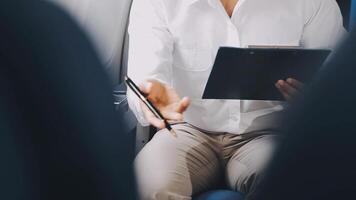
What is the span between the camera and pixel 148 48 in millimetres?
1424

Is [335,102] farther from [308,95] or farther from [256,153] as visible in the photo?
[256,153]

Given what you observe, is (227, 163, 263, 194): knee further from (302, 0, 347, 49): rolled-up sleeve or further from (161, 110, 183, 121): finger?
(302, 0, 347, 49): rolled-up sleeve

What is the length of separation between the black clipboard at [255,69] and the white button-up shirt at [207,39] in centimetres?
14

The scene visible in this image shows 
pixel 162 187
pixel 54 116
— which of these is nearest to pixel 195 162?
pixel 162 187

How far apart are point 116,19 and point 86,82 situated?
128cm

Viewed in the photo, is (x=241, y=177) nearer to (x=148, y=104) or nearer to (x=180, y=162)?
(x=180, y=162)

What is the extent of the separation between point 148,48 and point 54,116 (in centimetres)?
86

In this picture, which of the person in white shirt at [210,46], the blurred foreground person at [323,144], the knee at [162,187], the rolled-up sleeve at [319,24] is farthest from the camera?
the rolled-up sleeve at [319,24]

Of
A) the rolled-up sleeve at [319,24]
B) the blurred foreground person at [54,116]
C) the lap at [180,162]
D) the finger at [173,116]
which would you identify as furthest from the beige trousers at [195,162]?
the blurred foreground person at [54,116]

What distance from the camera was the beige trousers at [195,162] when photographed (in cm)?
119

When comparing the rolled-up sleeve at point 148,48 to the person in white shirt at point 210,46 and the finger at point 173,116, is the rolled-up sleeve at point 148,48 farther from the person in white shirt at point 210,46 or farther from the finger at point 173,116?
the finger at point 173,116

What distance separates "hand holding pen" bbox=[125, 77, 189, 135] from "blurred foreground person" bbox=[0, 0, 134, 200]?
0.58 metres

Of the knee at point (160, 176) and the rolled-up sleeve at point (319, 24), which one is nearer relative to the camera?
the knee at point (160, 176)

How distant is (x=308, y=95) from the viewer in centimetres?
47
